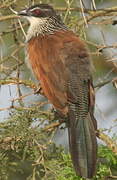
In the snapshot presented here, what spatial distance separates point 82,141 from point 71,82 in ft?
1.67

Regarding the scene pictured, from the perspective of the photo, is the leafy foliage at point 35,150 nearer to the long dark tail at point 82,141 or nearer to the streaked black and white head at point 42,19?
the long dark tail at point 82,141

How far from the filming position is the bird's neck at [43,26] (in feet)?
15.4

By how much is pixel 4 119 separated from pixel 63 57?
0.78 m

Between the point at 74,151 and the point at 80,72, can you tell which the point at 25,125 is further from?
the point at 80,72

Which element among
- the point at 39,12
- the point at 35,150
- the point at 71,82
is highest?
the point at 39,12

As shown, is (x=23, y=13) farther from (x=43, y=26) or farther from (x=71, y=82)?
(x=71, y=82)

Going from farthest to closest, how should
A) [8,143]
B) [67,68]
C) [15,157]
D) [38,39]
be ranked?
1. [38,39]
2. [67,68]
3. [15,157]
4. [8,143]

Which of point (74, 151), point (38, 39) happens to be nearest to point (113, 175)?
point (74, 151)

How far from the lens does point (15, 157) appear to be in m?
3.91

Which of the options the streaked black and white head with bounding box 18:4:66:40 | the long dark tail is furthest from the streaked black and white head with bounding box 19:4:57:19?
the long dark tail

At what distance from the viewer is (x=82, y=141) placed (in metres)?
3.85

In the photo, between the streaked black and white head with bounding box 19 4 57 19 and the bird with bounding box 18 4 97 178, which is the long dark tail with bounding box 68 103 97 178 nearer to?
the bird with bounding box 18 4 97 178

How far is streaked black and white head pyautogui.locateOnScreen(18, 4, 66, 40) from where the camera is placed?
4660 millimetres

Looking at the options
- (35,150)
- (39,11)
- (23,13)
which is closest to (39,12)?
(39,11)
